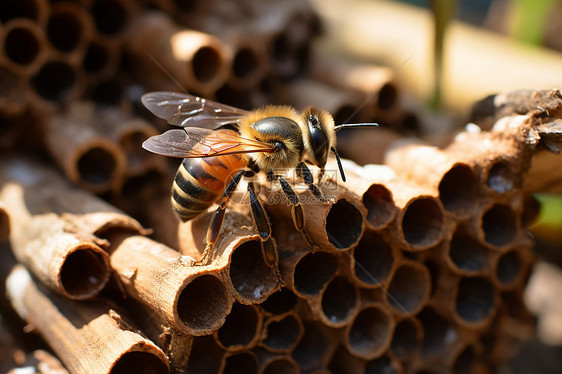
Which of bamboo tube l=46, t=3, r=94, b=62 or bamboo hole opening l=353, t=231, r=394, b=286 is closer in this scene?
bamboo hole opening l=353, t=231, r=394, b=286

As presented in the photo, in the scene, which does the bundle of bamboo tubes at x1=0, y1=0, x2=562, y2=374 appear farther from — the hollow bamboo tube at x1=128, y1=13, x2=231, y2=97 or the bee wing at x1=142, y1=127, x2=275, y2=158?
the bee wing at x1=142, y1=127, x2=275, y2=158

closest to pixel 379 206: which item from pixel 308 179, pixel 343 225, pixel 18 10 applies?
pixel 343 225

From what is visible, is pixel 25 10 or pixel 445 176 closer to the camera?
pixel 445 176

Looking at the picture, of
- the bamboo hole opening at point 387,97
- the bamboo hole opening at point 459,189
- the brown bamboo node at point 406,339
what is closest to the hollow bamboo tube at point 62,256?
the brown bamboo node at point 406,339

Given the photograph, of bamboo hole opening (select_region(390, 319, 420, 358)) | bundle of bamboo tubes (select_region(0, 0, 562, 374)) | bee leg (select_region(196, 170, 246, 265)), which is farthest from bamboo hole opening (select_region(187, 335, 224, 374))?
bamboo hole opening (select_region(390, 319, 420, 358))

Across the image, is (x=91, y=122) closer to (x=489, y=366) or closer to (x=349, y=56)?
(x=349, y=56)

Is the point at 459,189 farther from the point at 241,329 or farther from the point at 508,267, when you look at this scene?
the point at 241,329
